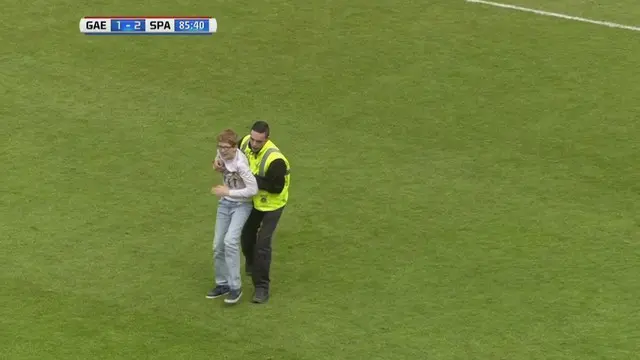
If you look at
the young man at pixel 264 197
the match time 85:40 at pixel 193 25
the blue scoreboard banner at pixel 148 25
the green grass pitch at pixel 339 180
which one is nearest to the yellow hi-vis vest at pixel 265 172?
the young man at pixel 264 197

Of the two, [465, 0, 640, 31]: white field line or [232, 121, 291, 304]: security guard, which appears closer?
[232, 121, 291, 304]: security guard

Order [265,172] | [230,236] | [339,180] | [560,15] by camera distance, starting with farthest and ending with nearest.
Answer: [560,15] < [339,180] < [265,172] < [230,236]

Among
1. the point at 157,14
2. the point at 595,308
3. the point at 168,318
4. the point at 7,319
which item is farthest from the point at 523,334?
the point at 157,14

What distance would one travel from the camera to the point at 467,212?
54.1 ft

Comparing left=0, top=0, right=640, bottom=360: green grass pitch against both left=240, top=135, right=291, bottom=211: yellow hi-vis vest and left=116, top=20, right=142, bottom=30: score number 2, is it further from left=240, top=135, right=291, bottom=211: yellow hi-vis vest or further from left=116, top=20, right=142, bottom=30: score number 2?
left=240, top=135, right=291, bottom=211: yellow hi-vis vest

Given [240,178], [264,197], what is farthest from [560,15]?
[240,178]

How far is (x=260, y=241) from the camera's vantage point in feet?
46.4

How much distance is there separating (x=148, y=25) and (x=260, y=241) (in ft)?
26.8

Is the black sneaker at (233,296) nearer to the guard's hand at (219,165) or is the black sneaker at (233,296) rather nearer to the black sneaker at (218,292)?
the black sneaker at (218,292)

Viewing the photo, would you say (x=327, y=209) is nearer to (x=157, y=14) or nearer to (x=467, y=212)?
(x=467, y=212)

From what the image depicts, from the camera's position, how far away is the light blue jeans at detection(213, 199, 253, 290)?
13836 millimetres

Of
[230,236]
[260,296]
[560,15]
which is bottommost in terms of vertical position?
[260,296]

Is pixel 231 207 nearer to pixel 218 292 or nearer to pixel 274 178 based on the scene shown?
pixel 274 178

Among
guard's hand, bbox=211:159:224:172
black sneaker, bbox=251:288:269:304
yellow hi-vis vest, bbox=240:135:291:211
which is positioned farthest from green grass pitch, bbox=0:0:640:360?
guard's hand, bbox=211:159:224:172
